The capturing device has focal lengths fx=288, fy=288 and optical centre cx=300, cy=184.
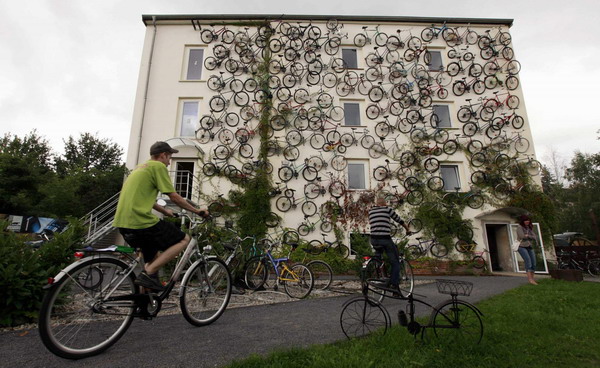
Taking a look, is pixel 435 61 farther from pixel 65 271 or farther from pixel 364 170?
pixel 65 271

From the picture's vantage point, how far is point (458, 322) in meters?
3.34

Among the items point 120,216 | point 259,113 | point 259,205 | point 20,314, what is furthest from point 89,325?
point 259,113

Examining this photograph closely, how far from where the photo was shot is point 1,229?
4.16 meters

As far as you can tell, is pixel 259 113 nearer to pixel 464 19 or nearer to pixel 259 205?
pixel 259 205

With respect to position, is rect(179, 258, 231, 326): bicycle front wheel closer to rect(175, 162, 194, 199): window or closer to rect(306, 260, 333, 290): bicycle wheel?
rect(306, 260, 333, 290): bicycle wheel

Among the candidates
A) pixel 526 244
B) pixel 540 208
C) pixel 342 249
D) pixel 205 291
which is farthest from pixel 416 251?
pixel 205 291

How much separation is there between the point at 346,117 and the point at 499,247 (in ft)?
33.8

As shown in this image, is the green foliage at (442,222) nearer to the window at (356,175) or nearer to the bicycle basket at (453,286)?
the window at (356,175)

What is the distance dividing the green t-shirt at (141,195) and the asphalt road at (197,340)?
4.29ft

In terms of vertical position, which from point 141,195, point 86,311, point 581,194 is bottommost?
point 86,311

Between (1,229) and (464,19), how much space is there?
2207 cm

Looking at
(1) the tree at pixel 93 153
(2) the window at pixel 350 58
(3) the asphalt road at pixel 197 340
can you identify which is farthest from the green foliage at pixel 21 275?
(1) the tree at pixel 93 153

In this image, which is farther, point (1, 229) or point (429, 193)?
point (429, 193)

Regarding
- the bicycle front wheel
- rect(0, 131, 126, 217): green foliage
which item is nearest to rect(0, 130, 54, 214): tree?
rect(0, 131, 126, 217): green foliage
